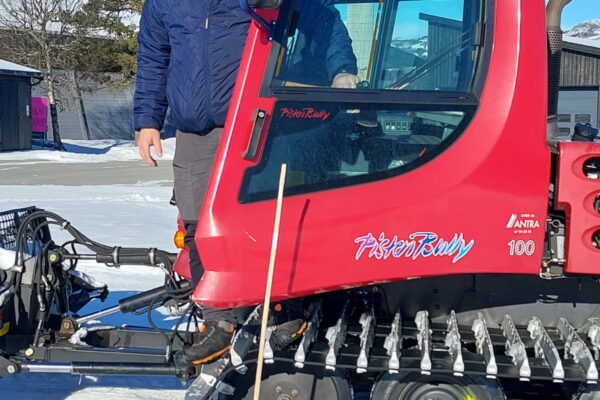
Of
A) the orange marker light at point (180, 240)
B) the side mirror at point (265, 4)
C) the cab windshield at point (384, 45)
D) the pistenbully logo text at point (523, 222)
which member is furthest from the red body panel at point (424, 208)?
the orange marker light at point (180, 240)

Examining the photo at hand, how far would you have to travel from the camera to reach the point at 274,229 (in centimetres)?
308

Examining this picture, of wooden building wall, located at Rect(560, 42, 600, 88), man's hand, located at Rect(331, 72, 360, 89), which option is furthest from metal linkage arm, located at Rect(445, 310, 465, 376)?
wooden building wall, located at Rect(560, 42, 600, 88)

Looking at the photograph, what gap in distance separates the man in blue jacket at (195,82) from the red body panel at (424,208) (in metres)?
0.29

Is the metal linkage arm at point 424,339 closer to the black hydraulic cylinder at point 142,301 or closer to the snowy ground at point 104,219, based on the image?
the black hydraulic cylinder at point 142,301

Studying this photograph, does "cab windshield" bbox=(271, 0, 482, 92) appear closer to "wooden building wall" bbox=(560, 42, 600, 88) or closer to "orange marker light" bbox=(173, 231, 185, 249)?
"orange marker light" bbox=(173, 231, 185, 249)

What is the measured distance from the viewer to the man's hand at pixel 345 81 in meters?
3.25

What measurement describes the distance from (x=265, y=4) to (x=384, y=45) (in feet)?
1.79

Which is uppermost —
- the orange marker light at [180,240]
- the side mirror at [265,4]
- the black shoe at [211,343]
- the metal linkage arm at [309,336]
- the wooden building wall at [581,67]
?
the wooden building wall at [581,67]

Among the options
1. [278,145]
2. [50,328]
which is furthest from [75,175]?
[278,145]

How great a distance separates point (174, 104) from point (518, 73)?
1485mm

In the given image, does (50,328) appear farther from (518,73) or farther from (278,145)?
(518,73)

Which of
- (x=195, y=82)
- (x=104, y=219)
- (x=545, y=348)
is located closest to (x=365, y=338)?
(x=545, y=348)

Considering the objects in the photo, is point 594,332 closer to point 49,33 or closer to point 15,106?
point 15,106

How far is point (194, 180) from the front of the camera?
3670 mm
